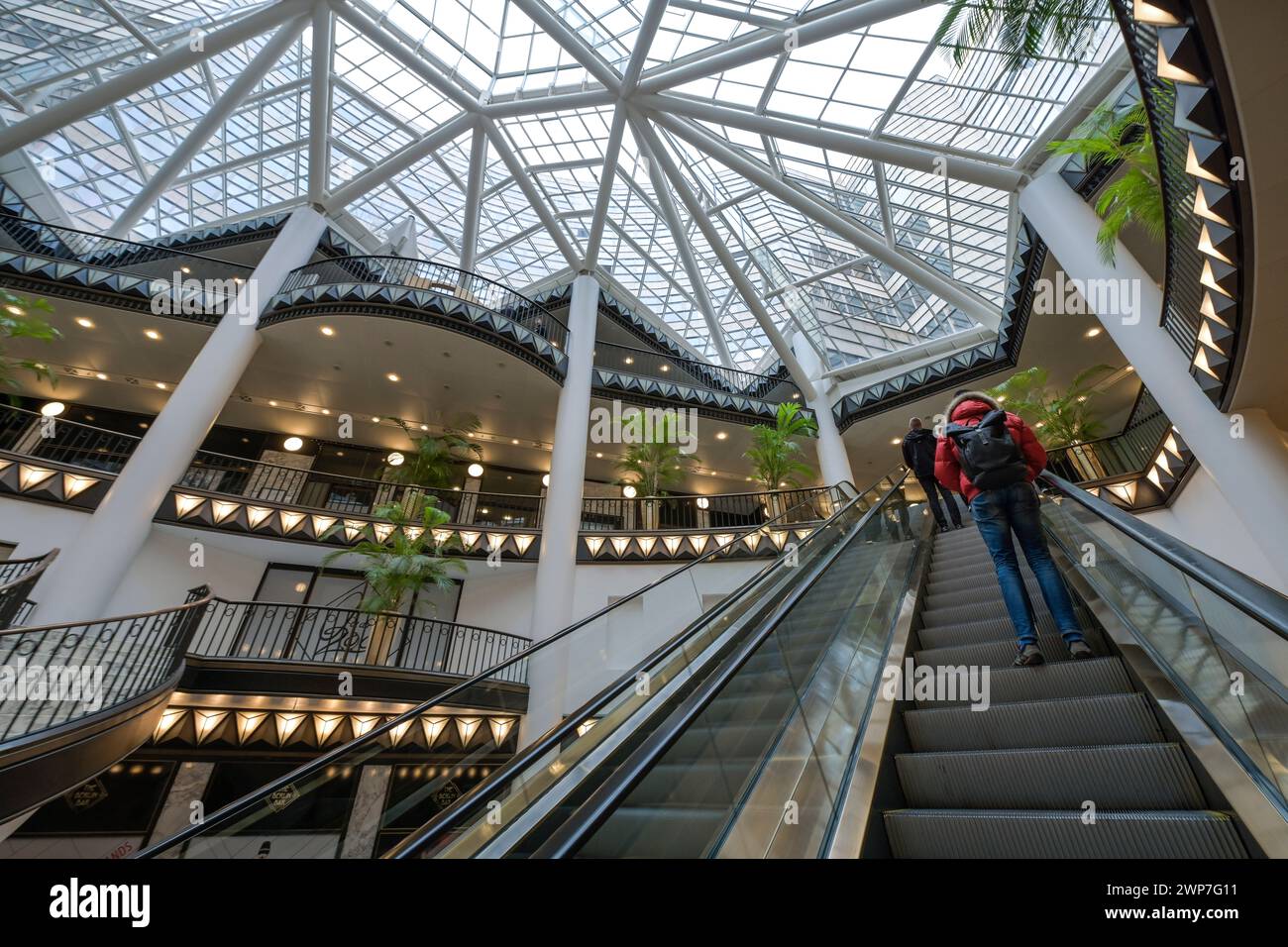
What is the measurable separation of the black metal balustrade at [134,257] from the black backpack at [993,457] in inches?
677

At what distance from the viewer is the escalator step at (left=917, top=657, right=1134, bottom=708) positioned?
2.84 metres

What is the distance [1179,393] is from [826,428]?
1020 centimetres

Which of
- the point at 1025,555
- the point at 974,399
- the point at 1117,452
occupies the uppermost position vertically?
the point at 1117,452

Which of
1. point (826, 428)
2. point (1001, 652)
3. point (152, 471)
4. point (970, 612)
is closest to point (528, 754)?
point (1001, 652)

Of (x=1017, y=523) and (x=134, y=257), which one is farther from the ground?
(x=134, y=257)

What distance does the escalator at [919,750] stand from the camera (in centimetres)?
188

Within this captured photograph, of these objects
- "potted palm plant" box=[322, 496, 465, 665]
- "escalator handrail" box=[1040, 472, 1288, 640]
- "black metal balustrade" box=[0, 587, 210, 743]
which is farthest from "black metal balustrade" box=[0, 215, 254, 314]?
"escalator handrail" box=[1040, 472, 1288, 640]

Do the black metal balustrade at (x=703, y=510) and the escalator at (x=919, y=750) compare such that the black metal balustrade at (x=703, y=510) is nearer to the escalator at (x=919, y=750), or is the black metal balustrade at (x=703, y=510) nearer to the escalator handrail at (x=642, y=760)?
the escalator at (x=919, y=750)

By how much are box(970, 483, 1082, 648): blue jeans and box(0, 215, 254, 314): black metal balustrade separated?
57.2 ft

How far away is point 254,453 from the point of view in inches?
672

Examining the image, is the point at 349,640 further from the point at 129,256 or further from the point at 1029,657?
the point at 129,256

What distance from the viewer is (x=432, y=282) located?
14516 mm

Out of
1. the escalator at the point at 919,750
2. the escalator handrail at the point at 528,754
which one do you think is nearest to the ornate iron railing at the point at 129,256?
the escalator handrail at the point at 528,754
